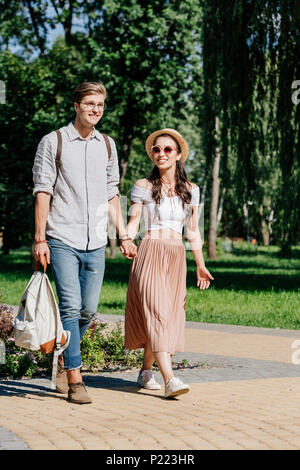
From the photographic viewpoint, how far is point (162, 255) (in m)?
6.05

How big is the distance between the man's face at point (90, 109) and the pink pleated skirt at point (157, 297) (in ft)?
3.32

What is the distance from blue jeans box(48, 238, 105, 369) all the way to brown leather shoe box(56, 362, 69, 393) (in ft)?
0.99

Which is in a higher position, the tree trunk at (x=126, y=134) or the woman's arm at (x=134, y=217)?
the tree trunk at (x=126, y=134)

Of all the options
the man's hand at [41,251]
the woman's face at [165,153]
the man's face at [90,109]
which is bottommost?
the man's hand at [41,251]

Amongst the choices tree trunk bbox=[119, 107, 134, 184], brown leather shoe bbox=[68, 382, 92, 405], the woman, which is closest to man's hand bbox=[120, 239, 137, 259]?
the woman

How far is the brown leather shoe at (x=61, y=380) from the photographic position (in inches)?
239

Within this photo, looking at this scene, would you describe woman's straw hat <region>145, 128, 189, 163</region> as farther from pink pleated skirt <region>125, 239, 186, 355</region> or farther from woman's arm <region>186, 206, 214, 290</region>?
pink pleated skirt <region>125, 239, 186, 355</region>

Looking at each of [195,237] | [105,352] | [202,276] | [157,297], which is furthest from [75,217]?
[105,352]

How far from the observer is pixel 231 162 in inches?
693

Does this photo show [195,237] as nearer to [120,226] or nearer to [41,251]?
[120,226]

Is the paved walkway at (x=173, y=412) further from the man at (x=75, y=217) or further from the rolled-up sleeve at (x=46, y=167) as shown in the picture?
the rolled-up sleeve at (x=46, y=167)

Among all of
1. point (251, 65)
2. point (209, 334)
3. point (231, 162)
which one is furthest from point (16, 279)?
point (209, 334)

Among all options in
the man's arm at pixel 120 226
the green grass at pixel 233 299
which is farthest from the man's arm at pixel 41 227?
the green grass at pixel 233 299
